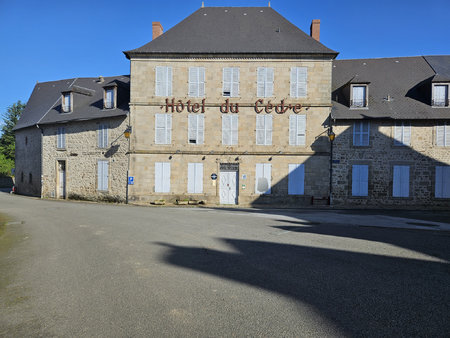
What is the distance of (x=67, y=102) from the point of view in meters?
21.3

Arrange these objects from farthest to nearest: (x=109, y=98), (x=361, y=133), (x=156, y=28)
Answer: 1. (x=156, y=28)
2. (x=109, y=98)
3. (x=361, y=133)

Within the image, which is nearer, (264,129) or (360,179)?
(360,179)

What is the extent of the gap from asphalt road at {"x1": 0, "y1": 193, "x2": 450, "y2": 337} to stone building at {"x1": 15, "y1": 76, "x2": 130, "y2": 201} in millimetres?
10758

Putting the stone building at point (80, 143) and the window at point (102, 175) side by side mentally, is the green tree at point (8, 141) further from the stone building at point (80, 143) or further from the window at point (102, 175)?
the window at point (102, 175)

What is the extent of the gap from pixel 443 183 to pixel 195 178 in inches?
544

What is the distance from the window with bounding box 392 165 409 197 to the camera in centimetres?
1686

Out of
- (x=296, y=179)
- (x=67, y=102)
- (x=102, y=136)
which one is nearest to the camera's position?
(x=296, y=179)

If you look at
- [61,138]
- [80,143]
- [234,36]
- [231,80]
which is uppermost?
[234,36]

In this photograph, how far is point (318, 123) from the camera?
56.9ft

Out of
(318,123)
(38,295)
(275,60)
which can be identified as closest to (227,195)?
(318,123)

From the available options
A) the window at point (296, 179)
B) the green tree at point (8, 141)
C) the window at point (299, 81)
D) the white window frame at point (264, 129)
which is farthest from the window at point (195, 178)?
the green tree at point (8, 141)

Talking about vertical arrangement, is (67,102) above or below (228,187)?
above

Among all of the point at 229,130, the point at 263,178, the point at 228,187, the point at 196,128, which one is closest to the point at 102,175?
the point at 196,128

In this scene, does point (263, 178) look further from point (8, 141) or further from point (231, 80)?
point (8, 141)
